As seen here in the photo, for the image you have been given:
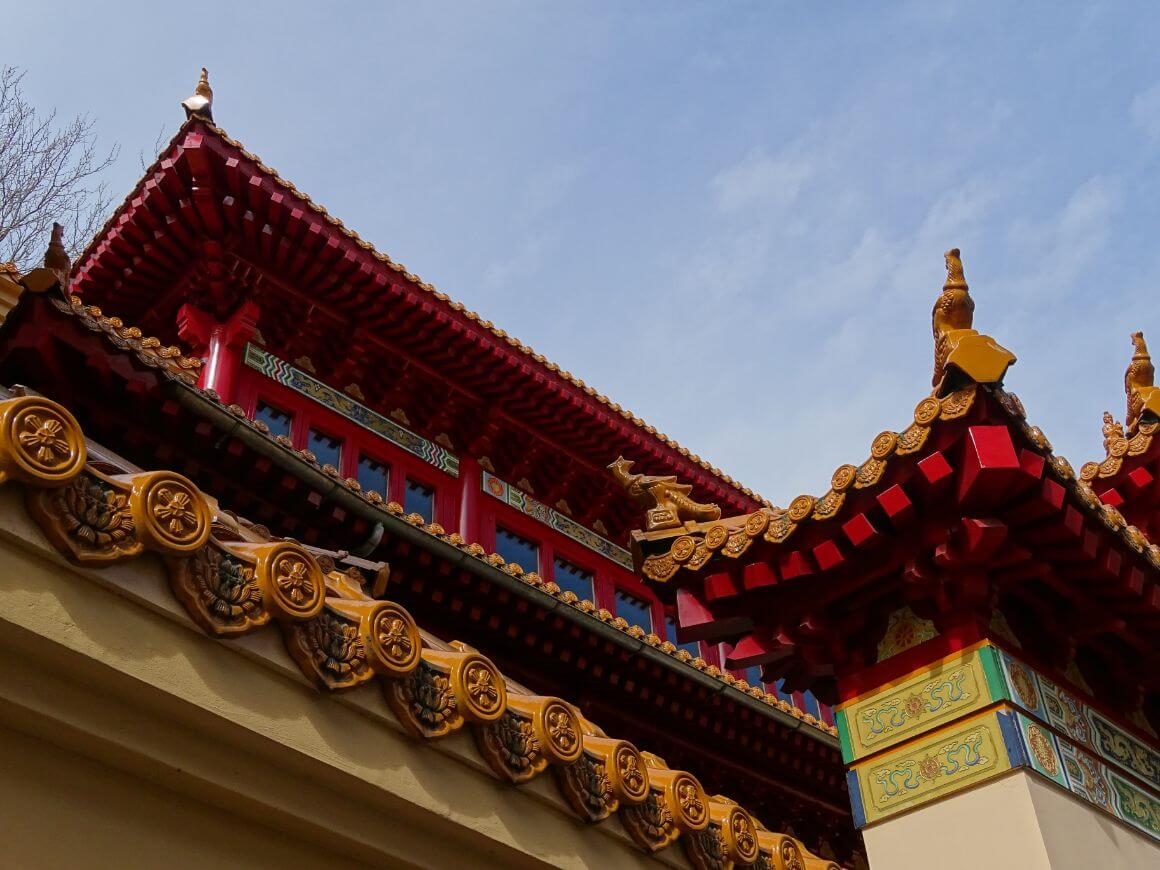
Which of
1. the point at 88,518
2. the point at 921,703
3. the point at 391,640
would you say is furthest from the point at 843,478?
the point at 88,518

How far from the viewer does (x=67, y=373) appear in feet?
25.3

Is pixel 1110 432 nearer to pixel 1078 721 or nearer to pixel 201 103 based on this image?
pixel 1078 721

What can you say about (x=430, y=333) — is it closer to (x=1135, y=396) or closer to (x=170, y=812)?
(x=1135, y=396)

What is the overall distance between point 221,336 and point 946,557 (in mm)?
8566

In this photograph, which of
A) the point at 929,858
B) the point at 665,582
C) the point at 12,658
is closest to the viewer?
the point at 12,658

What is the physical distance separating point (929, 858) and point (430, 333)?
8950 mm

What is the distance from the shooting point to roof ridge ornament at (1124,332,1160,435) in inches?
355

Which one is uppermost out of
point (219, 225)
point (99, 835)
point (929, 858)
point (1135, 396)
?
point (219, 225)

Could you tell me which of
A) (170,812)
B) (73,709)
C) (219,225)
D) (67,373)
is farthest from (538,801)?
(219,225)

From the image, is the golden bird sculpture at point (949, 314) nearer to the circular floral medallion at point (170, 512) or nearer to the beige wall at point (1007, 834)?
the beige wall at point (1007, 834)

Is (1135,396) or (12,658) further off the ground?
(1135,396)

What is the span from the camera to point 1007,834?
570 cm

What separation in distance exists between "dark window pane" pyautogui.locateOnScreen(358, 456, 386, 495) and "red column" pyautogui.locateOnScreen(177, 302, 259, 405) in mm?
1540

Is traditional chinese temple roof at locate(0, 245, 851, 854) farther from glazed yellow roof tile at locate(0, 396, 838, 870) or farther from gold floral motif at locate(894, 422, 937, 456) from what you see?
gold floral motif at locate(894, 422, 937, 456)
